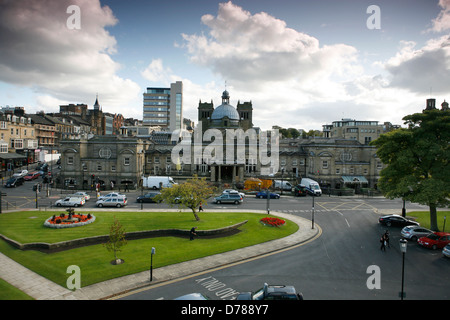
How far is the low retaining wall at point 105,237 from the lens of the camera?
25219mm

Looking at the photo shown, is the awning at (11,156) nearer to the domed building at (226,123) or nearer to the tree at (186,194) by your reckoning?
the domed building at (226,123)

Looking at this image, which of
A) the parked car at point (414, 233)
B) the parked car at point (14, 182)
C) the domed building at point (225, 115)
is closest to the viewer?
the parked car at point (414, 233)

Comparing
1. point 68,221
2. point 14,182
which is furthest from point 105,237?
point 14,182

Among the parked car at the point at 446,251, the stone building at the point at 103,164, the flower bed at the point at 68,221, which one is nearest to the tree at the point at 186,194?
the flower bed at the point at 68,221

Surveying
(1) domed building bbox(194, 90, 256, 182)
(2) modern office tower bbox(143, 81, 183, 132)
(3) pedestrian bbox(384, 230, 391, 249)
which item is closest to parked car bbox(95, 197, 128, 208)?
(1) domed building bbox(194, 90, 256, 182)

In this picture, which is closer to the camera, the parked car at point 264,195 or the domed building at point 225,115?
the parked car at point 264,195

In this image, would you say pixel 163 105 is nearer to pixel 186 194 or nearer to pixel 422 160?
pixel 186 194

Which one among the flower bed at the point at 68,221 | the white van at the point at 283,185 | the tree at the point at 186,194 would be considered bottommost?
the flower bed at the point at 68,221

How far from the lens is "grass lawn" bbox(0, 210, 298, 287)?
2128 centimetres

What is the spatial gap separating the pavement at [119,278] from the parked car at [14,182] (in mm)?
40488

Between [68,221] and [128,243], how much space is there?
31.1 ft

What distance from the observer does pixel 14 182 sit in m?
57.2
